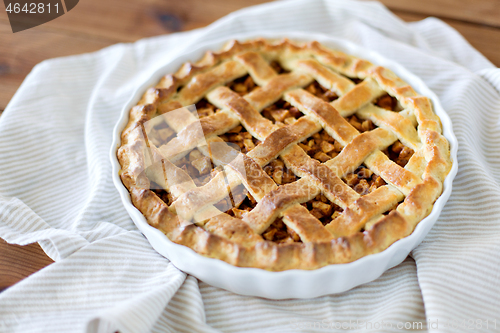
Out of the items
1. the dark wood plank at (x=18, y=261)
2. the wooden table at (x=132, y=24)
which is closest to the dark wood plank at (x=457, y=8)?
the wooden table at (x=132, y=24)

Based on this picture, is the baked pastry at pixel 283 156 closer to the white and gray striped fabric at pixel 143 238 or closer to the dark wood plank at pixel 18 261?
the white and gray striped fabric at pixel 143 238

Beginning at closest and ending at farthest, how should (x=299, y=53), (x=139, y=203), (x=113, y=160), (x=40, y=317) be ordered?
(x=40, y=317), (x=139, y=203), (x=113, y=160), (x=299, y=53)

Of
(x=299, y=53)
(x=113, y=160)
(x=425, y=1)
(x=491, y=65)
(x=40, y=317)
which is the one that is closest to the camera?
(x=40, y=317)

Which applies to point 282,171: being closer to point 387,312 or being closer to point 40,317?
point 387,312

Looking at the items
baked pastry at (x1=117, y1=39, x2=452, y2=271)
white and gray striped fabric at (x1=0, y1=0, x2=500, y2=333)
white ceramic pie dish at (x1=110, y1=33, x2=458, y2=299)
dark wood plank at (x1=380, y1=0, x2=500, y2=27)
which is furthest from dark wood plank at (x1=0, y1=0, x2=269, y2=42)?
white ceramic pie dish at (x1=110, y1=33, x2=458, y2=299)

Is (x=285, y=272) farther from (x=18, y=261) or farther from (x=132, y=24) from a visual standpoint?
(x=132, y=24)

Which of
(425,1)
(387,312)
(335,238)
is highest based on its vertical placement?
(425,1)

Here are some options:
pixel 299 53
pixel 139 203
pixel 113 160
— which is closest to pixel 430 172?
pixel 299 53
